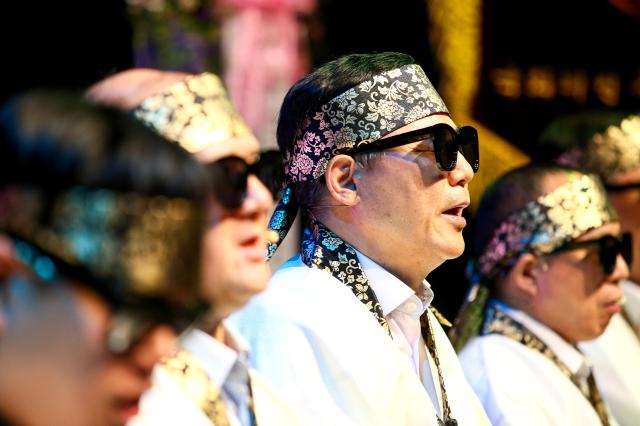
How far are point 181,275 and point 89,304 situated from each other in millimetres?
172

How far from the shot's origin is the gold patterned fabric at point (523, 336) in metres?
4.27

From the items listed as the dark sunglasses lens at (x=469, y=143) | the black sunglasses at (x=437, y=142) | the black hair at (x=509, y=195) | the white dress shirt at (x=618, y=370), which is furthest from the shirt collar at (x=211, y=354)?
the white dress shirt at (x=618, y=370)

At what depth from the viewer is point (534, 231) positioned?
433cm

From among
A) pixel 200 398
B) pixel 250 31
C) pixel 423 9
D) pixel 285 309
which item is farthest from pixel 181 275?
pixel 423 9

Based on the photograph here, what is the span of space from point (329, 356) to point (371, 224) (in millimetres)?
476

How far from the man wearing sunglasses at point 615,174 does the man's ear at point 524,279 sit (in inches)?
30.0

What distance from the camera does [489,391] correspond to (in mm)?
4047

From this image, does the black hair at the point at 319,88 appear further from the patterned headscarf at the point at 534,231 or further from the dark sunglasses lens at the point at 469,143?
the patterned headscarf at the point at 534,231

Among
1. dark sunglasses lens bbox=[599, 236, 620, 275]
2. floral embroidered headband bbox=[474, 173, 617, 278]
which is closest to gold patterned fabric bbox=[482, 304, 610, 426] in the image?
floral embroidered headband bbox=[474, 173, 617, 278]

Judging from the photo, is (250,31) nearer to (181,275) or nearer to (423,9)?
(423,9)

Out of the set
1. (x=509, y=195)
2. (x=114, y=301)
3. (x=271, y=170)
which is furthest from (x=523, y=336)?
(x=114, y=301)

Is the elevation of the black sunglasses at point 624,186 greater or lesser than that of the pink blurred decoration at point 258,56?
lesser

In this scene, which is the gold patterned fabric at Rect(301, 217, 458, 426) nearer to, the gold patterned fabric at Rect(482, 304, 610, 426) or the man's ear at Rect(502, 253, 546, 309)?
the gold patterned fabric at Rect(482, 304, 610, 426)

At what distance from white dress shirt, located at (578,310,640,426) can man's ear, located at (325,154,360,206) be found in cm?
193
